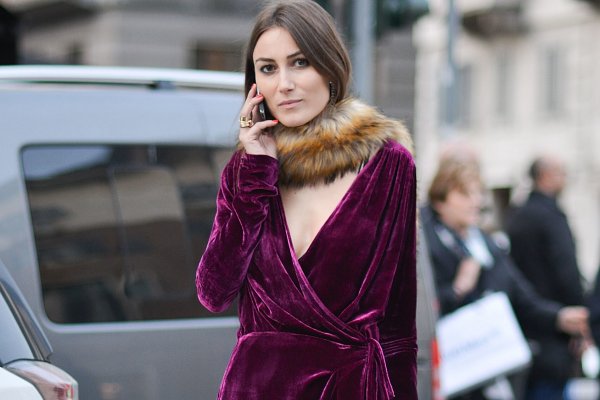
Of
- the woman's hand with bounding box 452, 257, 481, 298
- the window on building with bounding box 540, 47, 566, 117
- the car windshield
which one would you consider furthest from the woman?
the window on building with bounding box 540, 47, 566, 117

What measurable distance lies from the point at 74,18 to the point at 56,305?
1748 centimetres

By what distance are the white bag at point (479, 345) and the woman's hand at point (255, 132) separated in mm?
3247

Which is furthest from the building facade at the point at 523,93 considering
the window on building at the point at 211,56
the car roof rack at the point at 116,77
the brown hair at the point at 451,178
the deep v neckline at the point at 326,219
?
the deep v neckline at the point at 326,219

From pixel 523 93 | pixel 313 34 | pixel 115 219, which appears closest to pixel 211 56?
pixel 523 93

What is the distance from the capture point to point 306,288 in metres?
2.85

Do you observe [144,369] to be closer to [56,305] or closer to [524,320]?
[56,305]

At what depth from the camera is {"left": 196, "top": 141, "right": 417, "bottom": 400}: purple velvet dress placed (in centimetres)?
287

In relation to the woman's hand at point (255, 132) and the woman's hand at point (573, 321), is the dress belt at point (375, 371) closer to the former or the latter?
the woman's hand at point (255, 132)

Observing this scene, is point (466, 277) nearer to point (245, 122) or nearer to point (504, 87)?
point (245, 122)

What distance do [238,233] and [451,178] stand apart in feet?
12.1

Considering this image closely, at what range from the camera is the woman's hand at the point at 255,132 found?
9.64 feet

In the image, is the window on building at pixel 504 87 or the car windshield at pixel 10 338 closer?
the car windshield at pixel 10 338

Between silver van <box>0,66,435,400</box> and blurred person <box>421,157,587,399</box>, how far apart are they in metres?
2.04

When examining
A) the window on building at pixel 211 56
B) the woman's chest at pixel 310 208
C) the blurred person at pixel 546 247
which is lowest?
the blurred person at pixel 546 247
